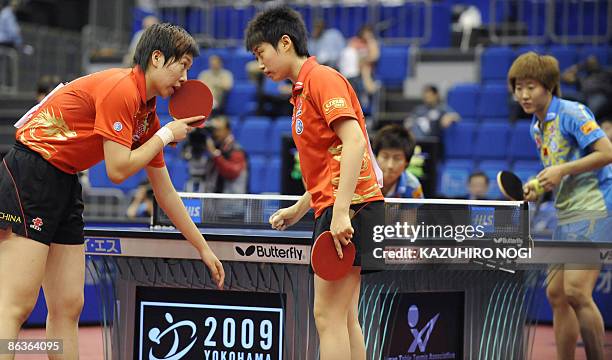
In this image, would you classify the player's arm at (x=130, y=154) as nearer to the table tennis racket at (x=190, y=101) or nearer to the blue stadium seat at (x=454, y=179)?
the table tennis racket at (x=190, y=101)

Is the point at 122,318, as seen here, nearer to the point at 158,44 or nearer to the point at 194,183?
the point at 158,44

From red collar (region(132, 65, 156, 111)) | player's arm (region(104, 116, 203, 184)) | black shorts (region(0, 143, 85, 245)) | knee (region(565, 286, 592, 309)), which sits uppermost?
red collar (region(132, 65, 156, 111))

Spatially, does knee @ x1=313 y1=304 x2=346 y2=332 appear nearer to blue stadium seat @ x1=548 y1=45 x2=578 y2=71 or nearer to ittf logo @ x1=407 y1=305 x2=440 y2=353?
ittf logo @ x1=407 y1=305 x2=440 y2=353

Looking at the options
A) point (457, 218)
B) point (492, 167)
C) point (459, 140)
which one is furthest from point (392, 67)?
point (457, 218)

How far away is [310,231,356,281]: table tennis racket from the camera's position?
364 cm

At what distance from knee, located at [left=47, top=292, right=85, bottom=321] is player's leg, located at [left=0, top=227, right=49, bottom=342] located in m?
0.18

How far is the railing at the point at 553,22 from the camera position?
13672mm

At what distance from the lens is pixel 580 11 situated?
1370cm

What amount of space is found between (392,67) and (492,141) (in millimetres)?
2519

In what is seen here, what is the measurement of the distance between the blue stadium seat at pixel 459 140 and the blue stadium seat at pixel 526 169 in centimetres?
68

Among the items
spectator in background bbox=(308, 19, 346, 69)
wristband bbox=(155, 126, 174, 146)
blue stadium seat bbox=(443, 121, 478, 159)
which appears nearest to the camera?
wristband bbox=(155, 126, 174, 146)

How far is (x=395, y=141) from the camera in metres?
5.39

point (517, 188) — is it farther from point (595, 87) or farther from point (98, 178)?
point (98, 178)

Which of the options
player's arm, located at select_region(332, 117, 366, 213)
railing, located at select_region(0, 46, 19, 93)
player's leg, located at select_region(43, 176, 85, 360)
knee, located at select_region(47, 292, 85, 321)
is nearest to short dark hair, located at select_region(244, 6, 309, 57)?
player's arm, located at select_region(332, 117, 366, 213)
